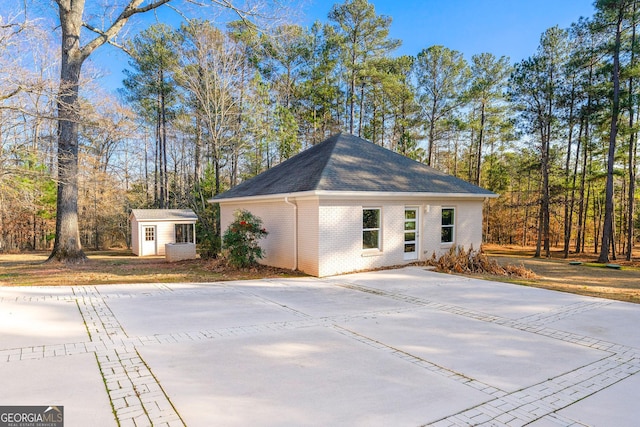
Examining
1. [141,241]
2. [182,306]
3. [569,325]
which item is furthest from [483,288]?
[141,241]

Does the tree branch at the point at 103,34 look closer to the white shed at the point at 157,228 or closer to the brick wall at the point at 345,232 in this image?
the brick wall at the point at 345,232

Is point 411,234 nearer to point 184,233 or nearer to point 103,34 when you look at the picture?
point 103,34

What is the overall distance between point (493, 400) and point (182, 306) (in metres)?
5.03

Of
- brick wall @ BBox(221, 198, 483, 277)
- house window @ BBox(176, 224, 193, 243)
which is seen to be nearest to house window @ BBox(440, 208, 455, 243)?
brick wall @ BBox(221, 198, 483, 277)

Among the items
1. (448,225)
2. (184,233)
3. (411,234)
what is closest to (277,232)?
(411,234)

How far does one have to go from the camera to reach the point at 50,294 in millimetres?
7000

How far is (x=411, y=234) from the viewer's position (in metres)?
12.2

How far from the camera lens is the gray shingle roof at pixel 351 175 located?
35.0 ft

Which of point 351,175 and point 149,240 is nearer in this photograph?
point 351,175

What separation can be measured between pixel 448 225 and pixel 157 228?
17885 millimetres

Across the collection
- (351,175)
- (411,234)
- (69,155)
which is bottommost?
(411,234)

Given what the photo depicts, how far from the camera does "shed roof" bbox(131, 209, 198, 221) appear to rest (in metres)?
22.6

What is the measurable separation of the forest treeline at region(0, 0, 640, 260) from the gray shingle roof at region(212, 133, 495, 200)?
4530mm

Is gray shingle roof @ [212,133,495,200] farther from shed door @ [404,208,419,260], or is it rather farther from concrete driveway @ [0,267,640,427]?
concrete driveway @ [0,267,640,427]
